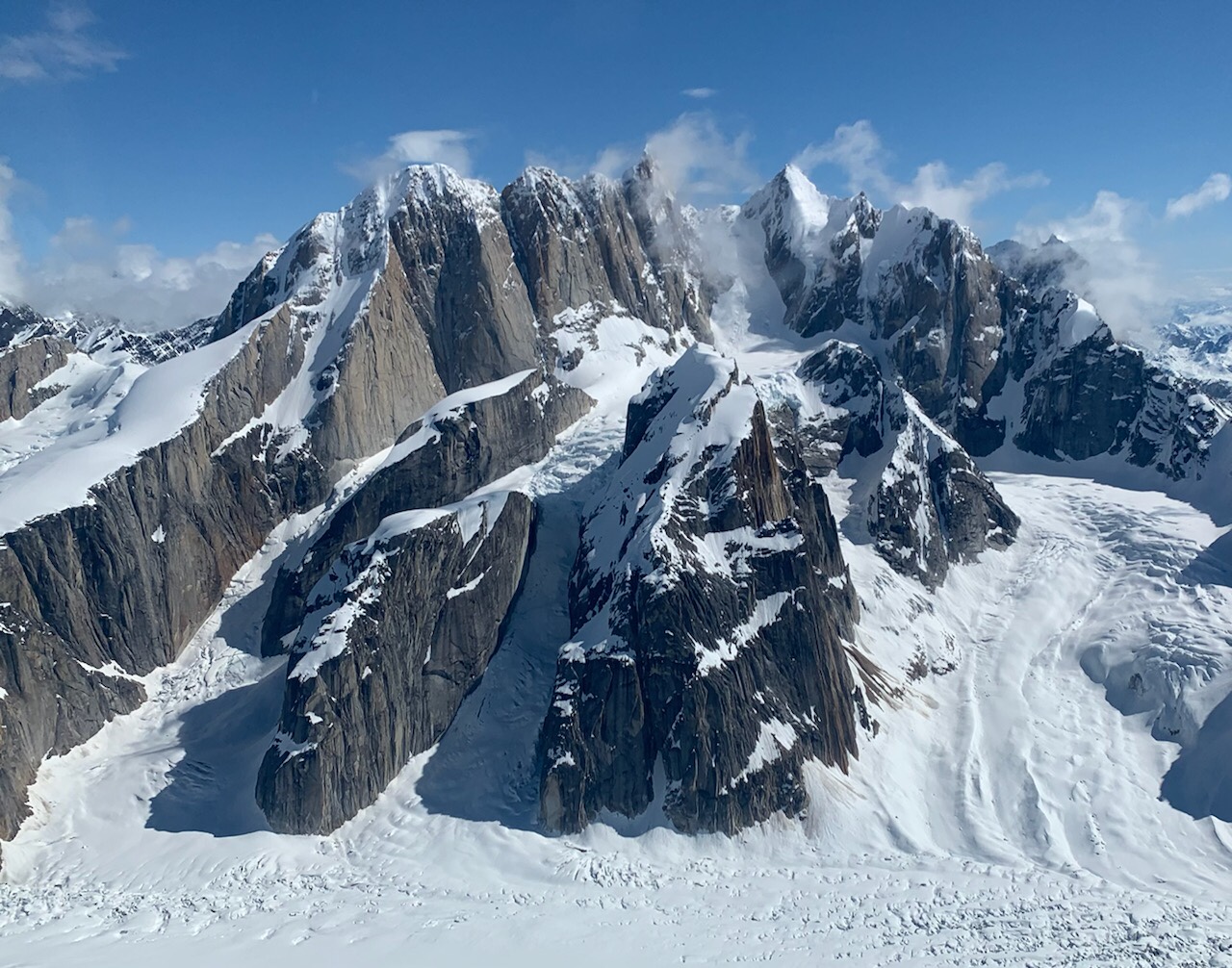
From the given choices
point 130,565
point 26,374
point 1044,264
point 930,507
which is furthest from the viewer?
point 1044,264

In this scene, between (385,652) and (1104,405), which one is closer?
(385,652)

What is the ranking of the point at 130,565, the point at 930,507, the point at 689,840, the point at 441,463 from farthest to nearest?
the point at 930,507, the point at 441,463, the point at 130,565, the point at 689,840

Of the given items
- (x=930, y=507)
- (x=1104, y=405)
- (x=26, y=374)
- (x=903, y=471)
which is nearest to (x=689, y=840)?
(x=930, y=507)

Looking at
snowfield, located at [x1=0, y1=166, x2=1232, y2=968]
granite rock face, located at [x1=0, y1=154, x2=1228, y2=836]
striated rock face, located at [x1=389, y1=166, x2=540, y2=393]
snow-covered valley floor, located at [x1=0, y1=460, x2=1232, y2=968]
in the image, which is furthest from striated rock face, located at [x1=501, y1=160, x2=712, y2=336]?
snow-covered valley floor, located at [x1=0, y1=460, x2=1232, y2=968]

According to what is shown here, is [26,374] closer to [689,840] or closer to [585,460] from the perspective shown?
[585,460]

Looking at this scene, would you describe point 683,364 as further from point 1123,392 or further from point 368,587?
point 1123,392

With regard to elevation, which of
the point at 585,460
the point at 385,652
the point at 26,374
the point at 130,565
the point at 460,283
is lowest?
the point at 385,652

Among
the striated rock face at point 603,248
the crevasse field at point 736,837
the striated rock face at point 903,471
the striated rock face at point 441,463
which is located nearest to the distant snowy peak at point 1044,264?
the striated rock face at point 603,248
